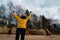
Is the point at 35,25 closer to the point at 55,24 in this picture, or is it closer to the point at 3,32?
the point at 55,24

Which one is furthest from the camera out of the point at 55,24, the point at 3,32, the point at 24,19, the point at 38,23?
the point at 38,23

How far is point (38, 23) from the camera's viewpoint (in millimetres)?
27141

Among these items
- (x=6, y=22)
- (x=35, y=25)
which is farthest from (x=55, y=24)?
(x=6, y=22)

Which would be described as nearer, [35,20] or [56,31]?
[56,31]

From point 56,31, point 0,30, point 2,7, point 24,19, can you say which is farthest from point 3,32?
point 24,19

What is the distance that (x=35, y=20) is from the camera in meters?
27.9

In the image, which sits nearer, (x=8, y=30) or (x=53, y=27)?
(x=8, y=30)

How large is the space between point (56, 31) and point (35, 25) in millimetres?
3480

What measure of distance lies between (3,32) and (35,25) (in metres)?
6.13

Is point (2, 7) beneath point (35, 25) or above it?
above

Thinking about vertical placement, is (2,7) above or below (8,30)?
above

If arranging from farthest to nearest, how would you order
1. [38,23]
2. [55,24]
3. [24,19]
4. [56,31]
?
[38,23], [55,24], [56,31], [24,19]

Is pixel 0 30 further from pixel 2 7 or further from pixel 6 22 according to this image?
pixel 2 7

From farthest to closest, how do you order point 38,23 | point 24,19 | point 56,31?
1. point 38,23
2. point 56,31
3. point 24,19
